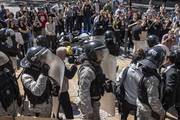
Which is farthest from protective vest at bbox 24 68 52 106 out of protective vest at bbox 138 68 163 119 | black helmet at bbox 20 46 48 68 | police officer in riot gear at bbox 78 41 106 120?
protective vest at bbox 138 68 163 119

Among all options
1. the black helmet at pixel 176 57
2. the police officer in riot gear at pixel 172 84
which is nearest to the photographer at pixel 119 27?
the black helmet at pixel 176 57

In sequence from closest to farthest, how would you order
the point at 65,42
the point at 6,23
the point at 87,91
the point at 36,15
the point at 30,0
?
the point at 87,91, the point at 6,23, the point at 65,42, the point at 36,15, the point at 30,0

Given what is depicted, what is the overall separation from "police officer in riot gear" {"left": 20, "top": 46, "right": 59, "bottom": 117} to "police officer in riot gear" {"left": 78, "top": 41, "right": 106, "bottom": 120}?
→ 48cm

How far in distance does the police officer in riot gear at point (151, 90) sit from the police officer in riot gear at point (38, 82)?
128 cm

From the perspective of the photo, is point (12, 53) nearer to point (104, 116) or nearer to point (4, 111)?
point (104, 116)

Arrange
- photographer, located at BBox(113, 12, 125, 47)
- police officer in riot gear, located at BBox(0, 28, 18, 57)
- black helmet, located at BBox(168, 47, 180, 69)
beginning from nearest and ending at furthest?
black helmet, located at BBox(168, 47, 180, 69) < police officer in riot gear, located at BBox(0, 28, 18, 57) < photographer, located at BBox(113, 12, 125, 47)

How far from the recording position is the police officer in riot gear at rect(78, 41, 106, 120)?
19.5 feet

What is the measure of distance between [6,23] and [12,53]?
173 inches

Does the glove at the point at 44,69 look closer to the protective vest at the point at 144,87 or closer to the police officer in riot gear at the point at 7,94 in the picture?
the police officer in riot gear at the point at 7,94

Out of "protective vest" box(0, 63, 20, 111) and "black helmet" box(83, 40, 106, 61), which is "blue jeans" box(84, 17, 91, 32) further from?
"protective vest" box(0, 63, 20, 111)

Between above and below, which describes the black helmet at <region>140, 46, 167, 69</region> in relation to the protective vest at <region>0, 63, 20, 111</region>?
above

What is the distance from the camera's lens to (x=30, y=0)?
37.5 metres

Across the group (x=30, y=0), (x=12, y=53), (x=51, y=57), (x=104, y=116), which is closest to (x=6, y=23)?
(x=12, y=53)

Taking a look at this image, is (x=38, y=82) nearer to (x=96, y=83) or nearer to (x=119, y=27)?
(x=96, y=83)
